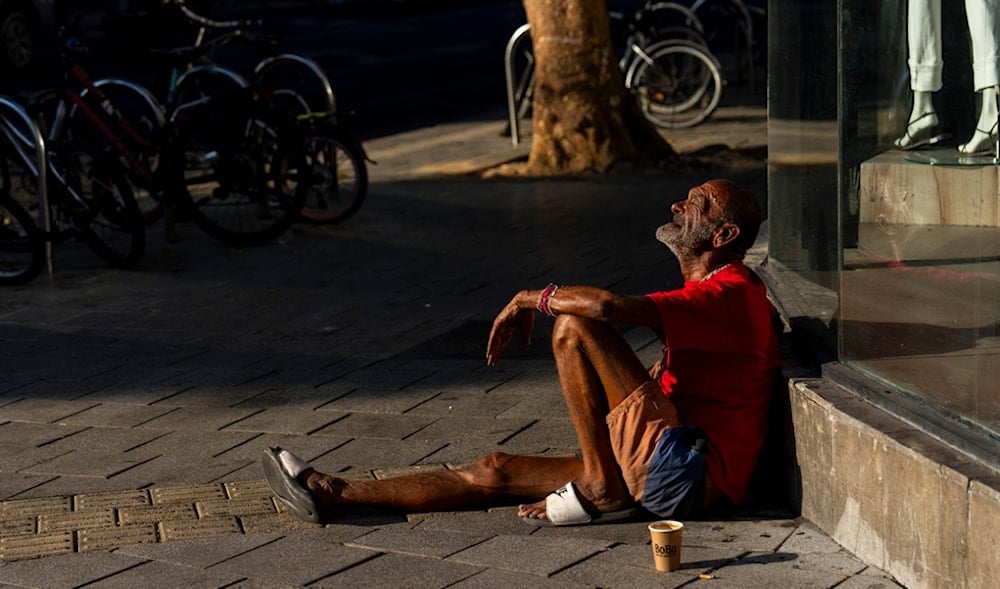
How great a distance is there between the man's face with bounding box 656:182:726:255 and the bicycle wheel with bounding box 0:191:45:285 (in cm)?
486

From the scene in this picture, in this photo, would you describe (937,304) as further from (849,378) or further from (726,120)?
(726,120)

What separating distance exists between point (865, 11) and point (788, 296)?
4.30 ft

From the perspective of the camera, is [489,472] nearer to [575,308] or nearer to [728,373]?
[575,308]

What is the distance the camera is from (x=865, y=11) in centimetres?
461

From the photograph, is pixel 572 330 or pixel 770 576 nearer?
pixel 770 576

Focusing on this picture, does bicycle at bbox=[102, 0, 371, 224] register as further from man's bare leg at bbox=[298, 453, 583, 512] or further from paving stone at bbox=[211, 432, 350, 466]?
man's bare leg at bbox=[298, 453, 583, 512]

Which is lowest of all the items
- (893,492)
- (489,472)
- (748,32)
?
(489,472)

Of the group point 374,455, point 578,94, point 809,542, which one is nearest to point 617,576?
point 809,542

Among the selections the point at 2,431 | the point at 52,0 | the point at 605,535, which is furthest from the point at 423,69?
the point at 605,535

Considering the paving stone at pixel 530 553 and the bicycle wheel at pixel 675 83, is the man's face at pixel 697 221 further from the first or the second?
the bicycle wheel at pixel 675 83

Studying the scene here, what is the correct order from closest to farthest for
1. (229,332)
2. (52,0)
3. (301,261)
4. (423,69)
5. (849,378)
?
1. (849,378)
2. (229,332)
3. (301,261)
4. (423,69)
5. (52,0)

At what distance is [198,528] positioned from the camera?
475 cm

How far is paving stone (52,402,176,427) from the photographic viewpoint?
6.00 meters

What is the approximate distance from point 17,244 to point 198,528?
4425 millimetres
